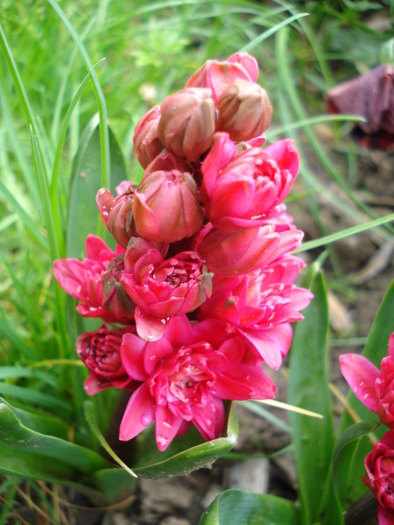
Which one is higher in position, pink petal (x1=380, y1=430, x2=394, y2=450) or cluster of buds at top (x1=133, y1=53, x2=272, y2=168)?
cluster of buds at top (x1=133, y1=53, x2=272, y2=168)

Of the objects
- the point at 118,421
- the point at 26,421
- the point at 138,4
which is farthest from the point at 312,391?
the point at 138,4

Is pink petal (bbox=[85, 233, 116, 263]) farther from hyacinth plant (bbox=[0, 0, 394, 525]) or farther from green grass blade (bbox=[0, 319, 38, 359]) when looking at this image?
green grass blade (bbox=[0, 319, 38, 359])

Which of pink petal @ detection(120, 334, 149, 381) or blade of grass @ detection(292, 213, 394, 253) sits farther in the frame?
blade of grass @ detection(292, 213, 394, 253)

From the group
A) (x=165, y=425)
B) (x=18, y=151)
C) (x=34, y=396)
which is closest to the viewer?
(x=165, y=425)

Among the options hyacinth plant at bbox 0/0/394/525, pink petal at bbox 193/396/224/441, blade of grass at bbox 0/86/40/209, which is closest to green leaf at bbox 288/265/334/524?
hyacinth plant at bbox 0/0/394/525

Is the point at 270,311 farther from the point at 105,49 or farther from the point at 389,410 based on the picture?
the point at 105,49

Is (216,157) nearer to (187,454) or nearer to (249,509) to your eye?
(187,454)

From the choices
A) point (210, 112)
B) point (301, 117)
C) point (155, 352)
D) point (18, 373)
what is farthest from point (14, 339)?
point (301, 117)

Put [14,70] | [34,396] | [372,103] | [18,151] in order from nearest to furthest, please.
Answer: [14,70] < [34,396] < [18,151] < [372,103]
